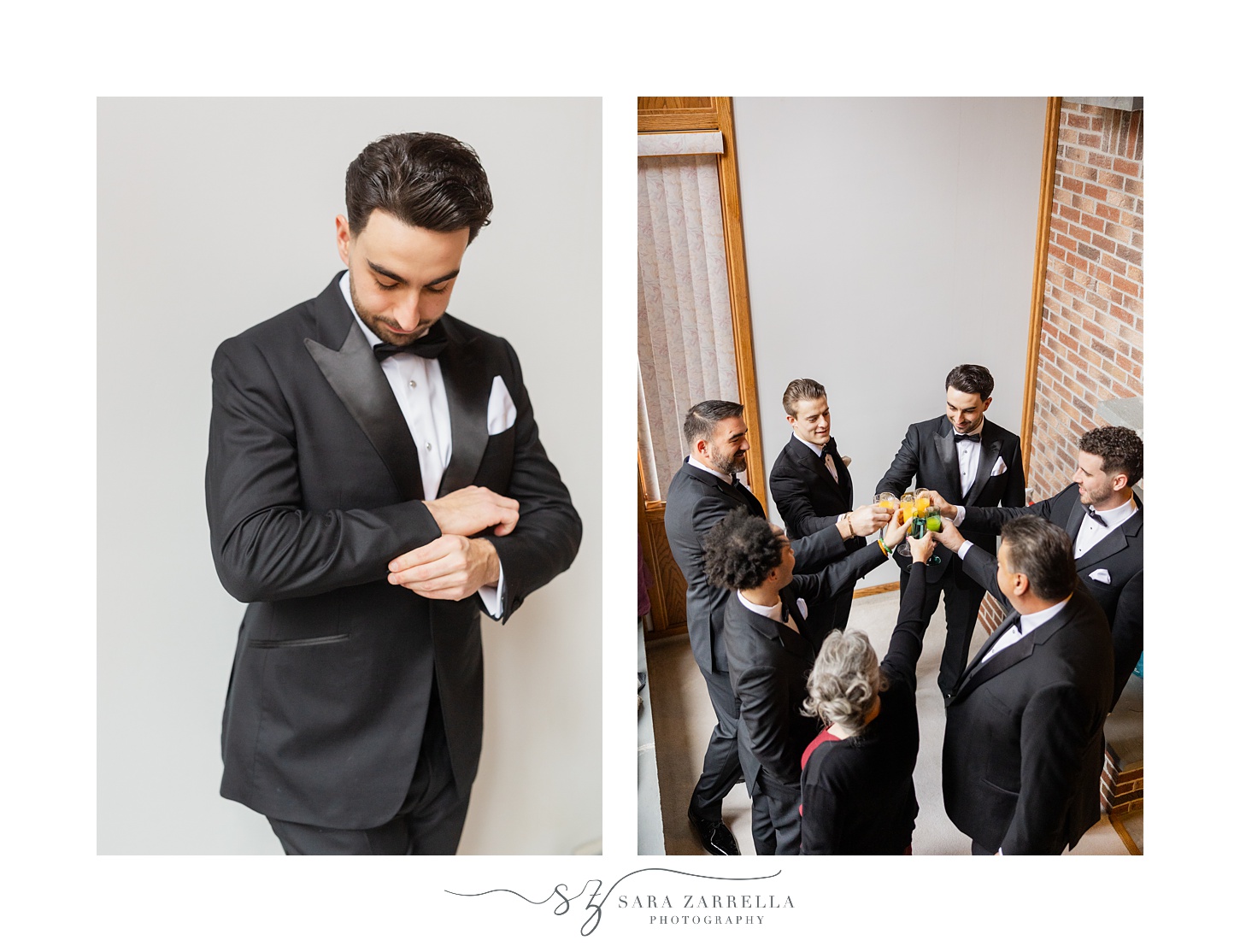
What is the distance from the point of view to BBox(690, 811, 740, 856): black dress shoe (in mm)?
2742

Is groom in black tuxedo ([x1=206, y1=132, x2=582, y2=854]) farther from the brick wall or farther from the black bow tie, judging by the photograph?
the brick wall

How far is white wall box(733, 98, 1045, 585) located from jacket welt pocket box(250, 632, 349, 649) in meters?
1.27

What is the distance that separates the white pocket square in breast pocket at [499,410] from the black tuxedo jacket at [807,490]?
0.73 meters

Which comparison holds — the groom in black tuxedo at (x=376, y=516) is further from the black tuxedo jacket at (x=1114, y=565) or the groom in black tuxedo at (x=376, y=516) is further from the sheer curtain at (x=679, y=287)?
the black tuxedo jacket at (x=1114, y=565)

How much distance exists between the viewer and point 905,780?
8.36 ft

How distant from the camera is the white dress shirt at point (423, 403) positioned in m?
2.37

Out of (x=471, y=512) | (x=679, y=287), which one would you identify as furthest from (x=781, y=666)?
(x=679, y=287)

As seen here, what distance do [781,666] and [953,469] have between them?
0.70m

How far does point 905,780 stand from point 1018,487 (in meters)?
0.84

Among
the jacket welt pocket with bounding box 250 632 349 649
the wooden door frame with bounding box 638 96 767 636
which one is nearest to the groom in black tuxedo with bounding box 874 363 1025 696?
the wooden door frame with bounding box 638 96 767 636
